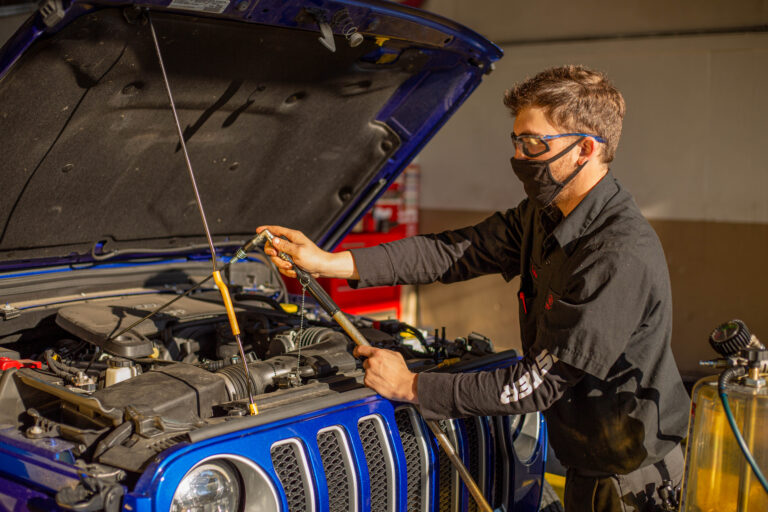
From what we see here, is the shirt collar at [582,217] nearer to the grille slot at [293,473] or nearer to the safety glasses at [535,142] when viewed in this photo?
the safety glasses at [535,142]

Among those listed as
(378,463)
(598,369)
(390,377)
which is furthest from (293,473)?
(598,369)

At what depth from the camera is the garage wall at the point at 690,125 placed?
568 centimetres

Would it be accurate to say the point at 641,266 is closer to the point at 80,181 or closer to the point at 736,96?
the point at 80,181

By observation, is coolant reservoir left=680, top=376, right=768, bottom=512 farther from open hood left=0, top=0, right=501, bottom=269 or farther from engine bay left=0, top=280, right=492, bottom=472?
open hood left=0, top=0, right=501, bottom=269

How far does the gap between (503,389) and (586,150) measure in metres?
0.73

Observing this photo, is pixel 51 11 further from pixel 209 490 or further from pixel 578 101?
pixel 578 101

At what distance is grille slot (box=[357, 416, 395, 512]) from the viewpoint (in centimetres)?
192

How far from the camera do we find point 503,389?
1.88 m

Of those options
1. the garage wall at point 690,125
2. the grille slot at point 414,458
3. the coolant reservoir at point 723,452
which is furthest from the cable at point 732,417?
the garage wall at point 690,125

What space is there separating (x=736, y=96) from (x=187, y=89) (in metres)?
4.90

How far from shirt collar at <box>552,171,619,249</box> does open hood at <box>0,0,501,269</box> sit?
2.55ft

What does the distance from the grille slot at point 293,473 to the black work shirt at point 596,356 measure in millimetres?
354

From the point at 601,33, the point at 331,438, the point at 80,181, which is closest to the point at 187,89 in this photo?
the point at 80,181

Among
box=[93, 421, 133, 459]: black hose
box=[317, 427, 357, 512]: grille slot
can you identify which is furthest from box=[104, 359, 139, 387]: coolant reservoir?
box=[317, 427, 357, 512]: grille slot
